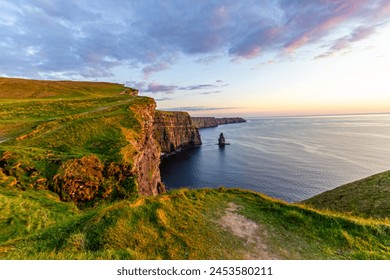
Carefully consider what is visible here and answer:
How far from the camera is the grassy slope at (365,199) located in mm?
19203

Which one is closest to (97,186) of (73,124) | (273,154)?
(73,124)

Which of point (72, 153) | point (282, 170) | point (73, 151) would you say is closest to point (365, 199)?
point (72, 153)

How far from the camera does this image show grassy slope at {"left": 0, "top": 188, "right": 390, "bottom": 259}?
791cm

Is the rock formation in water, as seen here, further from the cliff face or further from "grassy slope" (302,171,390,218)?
the cliff face

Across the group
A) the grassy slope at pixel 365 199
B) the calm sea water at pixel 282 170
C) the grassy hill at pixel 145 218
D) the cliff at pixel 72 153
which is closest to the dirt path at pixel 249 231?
the grassy hill at pixel 145 218

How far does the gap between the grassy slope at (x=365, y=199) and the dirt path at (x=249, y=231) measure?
1330 cm

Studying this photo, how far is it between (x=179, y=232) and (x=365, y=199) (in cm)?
2513

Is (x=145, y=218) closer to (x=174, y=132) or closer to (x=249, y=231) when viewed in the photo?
(x=249, y=231)

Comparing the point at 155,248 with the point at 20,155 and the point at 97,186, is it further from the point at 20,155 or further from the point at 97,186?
the point at 20,155

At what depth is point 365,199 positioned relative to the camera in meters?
22.5

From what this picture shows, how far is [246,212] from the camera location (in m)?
13.0

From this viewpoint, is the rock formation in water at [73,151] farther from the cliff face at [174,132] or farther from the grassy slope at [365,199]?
the cliff face at [174,132]

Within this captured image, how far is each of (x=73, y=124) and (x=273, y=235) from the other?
3375 cm

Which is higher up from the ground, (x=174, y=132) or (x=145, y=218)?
(x=145, y=218)
